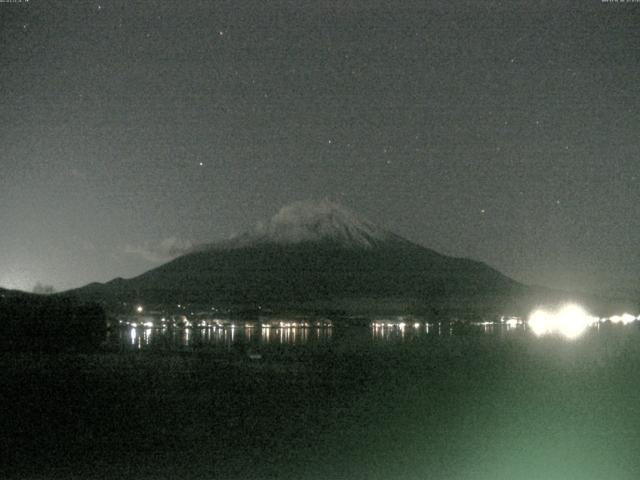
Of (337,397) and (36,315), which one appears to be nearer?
(337,397)

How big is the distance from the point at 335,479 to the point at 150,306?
15784 cm

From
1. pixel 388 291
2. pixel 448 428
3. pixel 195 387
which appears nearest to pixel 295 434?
pixel 448 428

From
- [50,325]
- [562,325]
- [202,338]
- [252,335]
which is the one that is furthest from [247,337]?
[562,325]

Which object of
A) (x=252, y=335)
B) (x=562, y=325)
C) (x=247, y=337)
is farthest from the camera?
(x=562, y=325)

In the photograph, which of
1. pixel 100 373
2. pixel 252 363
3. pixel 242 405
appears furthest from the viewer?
pixel 252 363

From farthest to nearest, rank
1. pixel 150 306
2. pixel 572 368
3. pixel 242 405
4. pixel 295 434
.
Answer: pixel 150 306 < pixel 572 368 < pixel 242 405 < pixel 295 434

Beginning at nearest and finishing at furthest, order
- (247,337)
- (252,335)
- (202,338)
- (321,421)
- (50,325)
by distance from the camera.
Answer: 1. (321,421)
2. (50,325)
3. (202,338)
4. (247,337)
5. (252,335)

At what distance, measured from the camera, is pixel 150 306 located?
544ft

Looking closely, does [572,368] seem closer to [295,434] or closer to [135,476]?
[295,434]

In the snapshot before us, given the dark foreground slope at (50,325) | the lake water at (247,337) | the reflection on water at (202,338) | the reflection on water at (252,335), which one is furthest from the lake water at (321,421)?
the dark foreground slope at (50,325)

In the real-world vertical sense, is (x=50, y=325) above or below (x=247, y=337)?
above

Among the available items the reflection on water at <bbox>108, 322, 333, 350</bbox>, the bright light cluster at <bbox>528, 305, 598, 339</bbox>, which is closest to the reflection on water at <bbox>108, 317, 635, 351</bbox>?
A: the reflection on water at <bbox>108, 322, 333, 350</bbox>

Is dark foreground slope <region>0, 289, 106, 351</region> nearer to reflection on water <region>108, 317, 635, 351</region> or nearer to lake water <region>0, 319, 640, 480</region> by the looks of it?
reflection on water <region>108, 317, 635, 351</region>

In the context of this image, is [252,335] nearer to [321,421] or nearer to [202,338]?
[202,338]
